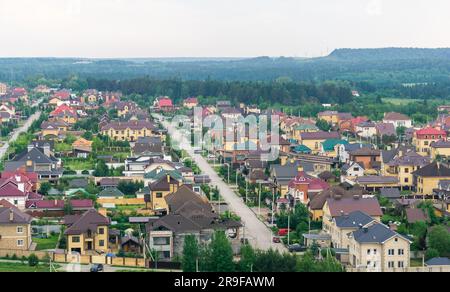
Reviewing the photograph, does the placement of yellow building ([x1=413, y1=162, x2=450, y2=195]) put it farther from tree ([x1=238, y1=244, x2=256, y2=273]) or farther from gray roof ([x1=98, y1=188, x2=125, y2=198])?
tree ([x1=238, y1=244, x2=256, y2=273])

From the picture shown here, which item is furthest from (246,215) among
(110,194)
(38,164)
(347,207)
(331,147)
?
(331,147)

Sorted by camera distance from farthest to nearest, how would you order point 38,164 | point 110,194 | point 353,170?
point 38,164
point 353,170
point 110,194

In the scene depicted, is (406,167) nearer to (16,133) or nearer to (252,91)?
(16,133)

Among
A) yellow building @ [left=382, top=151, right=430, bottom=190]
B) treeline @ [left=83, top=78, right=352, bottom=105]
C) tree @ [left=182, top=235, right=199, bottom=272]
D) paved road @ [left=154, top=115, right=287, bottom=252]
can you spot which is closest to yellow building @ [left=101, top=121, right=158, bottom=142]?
paved road @ [left=154, top=115, right=287, bottom=252]

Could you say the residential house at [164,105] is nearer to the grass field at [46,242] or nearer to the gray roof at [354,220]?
the grass field at [46,242]

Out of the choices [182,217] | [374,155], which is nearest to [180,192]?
[182,217]

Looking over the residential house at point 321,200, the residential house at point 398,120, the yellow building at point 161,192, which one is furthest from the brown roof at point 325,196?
the residential house at point 398,120

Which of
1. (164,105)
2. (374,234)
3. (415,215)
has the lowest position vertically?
(164,105)
